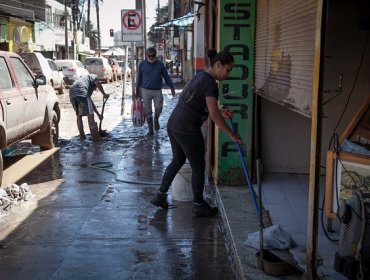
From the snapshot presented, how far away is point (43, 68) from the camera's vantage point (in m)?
20.9

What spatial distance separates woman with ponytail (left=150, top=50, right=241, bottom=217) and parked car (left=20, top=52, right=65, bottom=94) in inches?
594

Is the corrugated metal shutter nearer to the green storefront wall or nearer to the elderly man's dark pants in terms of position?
the green storefront wall

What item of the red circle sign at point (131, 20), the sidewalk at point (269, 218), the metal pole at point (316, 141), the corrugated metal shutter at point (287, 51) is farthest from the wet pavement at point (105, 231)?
the red circle sign at point (131, 20)

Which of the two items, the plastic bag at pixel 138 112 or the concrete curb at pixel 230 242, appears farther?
the plastic bag at pixel 138 112

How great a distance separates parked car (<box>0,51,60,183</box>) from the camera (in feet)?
25.3

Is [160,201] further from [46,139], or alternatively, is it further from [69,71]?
[69,71]

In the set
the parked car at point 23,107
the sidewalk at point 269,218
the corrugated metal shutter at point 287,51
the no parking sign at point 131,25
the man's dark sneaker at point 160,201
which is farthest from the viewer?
the no parking sign at point 131,25

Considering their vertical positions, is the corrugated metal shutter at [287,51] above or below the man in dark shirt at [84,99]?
above

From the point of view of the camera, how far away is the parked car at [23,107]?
7727mm

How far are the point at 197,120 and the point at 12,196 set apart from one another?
8.74 ft

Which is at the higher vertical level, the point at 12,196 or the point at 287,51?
the point at 287,51

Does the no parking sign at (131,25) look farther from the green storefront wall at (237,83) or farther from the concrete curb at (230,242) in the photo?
the concrete curb at (230,242)

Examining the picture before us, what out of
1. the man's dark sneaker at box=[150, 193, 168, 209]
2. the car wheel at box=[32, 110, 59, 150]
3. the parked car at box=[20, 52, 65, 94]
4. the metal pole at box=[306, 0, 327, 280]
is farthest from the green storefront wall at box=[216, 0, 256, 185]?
the parked car at box=[20, 52, 65, 94]

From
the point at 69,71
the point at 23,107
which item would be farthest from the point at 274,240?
the point at 69,71
